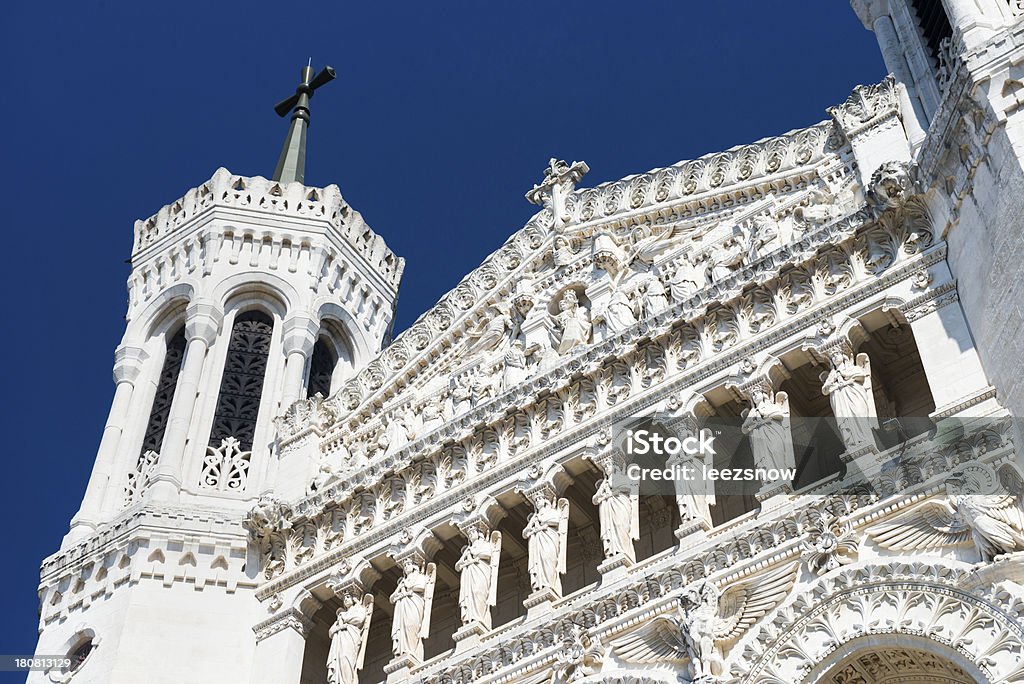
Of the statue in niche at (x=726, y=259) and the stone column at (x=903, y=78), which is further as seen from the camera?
the statue in niche at (x=726, y=259)

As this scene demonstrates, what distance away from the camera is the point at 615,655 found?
1474 centimetres

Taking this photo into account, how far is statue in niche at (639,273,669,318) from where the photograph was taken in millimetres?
18172

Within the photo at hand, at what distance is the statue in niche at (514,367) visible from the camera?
758 inches

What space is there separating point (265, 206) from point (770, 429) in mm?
13018

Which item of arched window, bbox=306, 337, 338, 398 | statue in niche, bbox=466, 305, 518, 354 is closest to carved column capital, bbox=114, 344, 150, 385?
arched window, bbox=306, 337, 338, 398

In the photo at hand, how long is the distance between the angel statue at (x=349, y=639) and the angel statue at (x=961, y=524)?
21.8 ft

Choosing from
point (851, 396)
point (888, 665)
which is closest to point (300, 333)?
point (851, 396)

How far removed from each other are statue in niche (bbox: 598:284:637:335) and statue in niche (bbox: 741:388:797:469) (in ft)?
8.74

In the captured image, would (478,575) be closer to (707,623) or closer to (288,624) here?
(288,624)

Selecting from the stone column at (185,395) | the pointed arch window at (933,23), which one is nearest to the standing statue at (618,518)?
the pointed arch window at (933,23)

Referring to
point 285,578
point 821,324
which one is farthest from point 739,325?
point 285,578

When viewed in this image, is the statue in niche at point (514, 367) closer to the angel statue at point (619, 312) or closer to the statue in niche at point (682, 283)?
the angel statue at point (619, 312)

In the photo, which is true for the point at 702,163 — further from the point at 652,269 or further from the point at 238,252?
the point at 238,252

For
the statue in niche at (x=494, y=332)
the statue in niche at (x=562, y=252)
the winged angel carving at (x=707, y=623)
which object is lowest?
the winged angel carving at (x=707, y=623)
